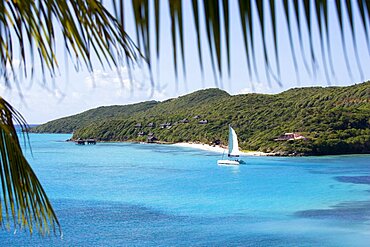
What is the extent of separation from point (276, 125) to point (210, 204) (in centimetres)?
2755

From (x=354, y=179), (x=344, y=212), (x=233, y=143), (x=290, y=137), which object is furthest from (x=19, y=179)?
(x=290, y=137)

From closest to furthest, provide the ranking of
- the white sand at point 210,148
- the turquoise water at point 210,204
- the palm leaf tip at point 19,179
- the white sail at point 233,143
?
1. the palm leaf tip at point 19,179
2. the turquoise water at point 210,204
3. the white sail at point 233,143
4. the white sand at point 210,148

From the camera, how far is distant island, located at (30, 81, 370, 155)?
3881cm

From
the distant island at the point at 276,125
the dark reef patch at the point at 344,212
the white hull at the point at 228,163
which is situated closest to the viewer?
the dark reef patch at the point at 344,212

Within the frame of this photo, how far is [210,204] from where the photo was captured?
752 inches

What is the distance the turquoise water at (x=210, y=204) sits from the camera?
13656mm

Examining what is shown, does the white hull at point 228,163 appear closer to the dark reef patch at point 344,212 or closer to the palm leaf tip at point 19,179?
the dark reef patch at point 344,212

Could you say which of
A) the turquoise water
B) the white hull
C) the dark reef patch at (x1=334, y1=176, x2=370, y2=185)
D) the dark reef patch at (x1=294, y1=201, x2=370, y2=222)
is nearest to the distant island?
the turquoise water

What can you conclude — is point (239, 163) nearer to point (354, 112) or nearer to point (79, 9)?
point (354, 112)

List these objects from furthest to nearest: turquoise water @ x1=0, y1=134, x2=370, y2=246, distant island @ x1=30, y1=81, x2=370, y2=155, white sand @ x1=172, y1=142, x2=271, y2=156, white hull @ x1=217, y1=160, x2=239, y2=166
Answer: white sand @ x1=172, y1=142, x2=271, y2=156
distant island @ x1=30, y1=81, x2=370, y2=155
white hull @ x1=217, y1=160, x2=239, y2=166
turquoise water @ x1=0, y1=134, x2=370, y2=246

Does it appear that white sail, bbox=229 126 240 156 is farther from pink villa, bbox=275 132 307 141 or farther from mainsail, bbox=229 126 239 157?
pink villa, bbox=275 132 307 141

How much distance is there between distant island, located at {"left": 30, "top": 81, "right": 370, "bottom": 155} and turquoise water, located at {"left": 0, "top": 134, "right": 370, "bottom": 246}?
5450 millimetres

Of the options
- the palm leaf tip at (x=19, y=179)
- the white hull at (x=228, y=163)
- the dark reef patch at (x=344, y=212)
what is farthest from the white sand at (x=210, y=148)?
the palm leaf tip at (x=19, y=179)

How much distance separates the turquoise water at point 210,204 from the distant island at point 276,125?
5.45m
